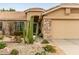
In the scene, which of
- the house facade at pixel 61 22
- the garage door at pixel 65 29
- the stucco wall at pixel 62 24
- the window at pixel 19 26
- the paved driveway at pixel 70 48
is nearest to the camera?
the paved driveway at pixel 70 48

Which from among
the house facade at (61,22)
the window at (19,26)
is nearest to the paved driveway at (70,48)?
the house facade at (61,22)

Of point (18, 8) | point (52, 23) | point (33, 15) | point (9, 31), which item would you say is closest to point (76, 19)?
point (52, 23)

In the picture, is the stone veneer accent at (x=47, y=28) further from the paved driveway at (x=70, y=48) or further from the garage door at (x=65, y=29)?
the paved driveway at (x=70, y=48)

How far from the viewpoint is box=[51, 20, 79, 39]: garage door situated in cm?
2348

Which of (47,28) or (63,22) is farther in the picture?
(63,22)

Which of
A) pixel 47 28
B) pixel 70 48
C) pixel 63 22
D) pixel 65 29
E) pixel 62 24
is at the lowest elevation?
pixel 70 48

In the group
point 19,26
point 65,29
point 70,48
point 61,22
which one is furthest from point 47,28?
point 70,48

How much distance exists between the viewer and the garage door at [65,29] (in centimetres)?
2348

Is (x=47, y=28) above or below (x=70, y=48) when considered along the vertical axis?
above

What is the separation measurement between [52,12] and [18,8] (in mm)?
11948

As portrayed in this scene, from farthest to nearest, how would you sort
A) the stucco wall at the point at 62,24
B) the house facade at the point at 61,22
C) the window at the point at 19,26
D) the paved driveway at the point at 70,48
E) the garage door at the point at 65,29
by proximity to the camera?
1. the window at the point at 19,26
2. the garage door at the point at 65,29
3. the stucco wall at the point at 62,24
4. the house facade at the point at 61,22
5. the paved driveway at the point at 70,48

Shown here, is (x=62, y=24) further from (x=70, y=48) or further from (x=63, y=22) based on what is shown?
(x=70, y=48)

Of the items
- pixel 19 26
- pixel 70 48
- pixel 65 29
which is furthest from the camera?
pixel 19 26

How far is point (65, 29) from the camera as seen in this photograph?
24.0 meters
